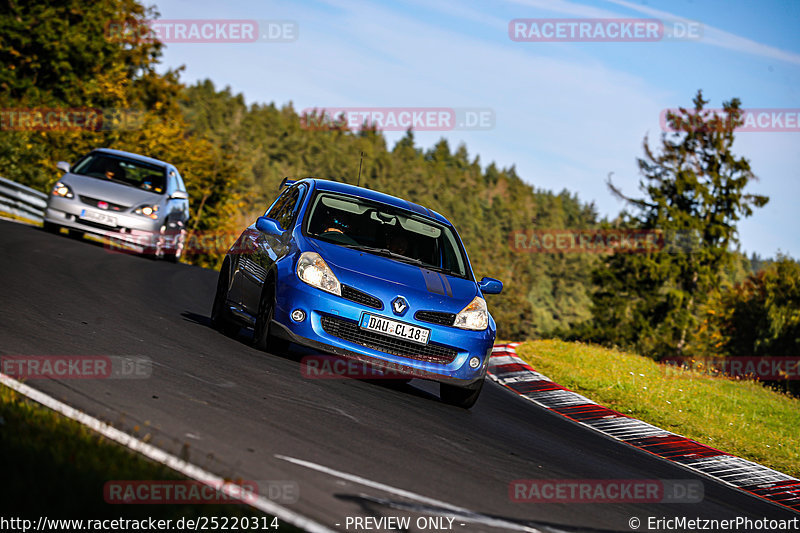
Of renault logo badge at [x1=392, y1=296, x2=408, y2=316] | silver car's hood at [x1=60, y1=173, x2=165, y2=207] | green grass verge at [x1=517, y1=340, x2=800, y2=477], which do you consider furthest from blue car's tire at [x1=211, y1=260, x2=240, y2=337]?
silver car's hood at [x1=60, y1=173, x2=165, y2=207]

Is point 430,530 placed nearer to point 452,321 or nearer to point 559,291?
point 452,321

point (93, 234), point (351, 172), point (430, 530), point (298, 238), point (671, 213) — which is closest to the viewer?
point (430, 530)

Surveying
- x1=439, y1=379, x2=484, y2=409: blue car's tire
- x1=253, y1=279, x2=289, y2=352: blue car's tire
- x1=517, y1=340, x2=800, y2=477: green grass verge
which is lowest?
x1=517, y1=340, x2=800, y2=477: green grass verge

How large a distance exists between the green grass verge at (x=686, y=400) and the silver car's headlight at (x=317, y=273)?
18.2ft

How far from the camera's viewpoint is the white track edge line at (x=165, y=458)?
14.3ft

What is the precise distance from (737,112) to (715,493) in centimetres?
5457

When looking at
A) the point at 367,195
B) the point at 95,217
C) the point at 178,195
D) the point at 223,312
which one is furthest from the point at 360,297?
the point at 178,195

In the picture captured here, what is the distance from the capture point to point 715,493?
8.00m

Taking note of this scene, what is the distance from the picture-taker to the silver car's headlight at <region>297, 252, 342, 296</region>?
8.55 m

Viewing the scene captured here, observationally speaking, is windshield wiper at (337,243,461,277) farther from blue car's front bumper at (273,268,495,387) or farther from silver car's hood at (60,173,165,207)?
silver car's hood at (60,173,165,207)

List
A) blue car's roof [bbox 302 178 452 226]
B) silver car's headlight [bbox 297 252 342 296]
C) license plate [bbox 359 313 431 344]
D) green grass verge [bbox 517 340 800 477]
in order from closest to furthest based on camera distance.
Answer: license plate [bbox 359 313 431 344] → silver car's headlight [bbox 297 252 342 296] → blue car's roof [bbox 302 178 452 226] → green grass verge [bbox 517 340 800 477]

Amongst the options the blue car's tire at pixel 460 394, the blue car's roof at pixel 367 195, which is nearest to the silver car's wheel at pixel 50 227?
the blue car's roof at pixel 367 195

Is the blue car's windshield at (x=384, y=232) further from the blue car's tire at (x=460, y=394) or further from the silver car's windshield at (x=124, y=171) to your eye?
the silver car's windshield at (x=124, y=171)

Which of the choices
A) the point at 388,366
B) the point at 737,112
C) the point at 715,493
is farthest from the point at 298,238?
the point at 737,112
